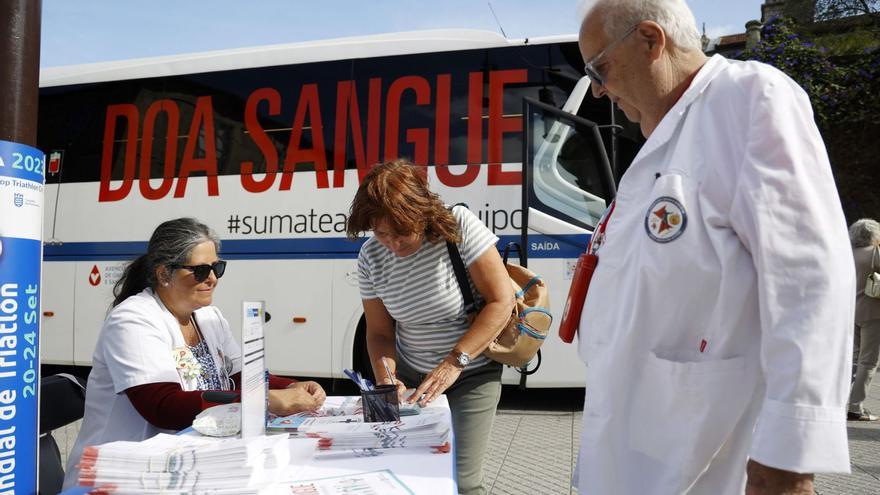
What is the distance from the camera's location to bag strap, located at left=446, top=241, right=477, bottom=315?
2580 millimetres

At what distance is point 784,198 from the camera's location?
119cm

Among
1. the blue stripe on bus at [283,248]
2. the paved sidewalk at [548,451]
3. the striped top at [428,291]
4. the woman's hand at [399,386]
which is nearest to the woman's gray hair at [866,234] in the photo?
the paved sidewalk at [548,451]

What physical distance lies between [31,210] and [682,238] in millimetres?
1494

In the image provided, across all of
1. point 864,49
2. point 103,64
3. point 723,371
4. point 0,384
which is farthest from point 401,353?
point 864,49

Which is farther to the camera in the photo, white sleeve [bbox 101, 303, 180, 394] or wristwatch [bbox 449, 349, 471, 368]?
wristwatch [bbox 449, 349, 471, 368]

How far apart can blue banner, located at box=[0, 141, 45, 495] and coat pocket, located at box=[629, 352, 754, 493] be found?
4.65 ft

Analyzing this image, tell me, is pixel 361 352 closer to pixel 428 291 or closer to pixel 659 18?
pixel 428 291

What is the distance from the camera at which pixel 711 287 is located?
1.26 m

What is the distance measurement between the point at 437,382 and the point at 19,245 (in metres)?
1.37

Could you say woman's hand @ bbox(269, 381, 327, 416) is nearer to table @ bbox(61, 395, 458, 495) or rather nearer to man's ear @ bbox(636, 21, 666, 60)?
table @ bbox(61, 395, 458, 495)

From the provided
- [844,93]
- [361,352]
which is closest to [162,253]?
[361,352]

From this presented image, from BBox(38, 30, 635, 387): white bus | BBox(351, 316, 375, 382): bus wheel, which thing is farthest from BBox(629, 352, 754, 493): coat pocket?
BBox(351, 316, 375, 382): bus wheel

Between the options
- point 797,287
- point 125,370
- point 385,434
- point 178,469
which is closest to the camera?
point 797,287

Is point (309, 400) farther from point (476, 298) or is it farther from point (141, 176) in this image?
point (141, 176)
